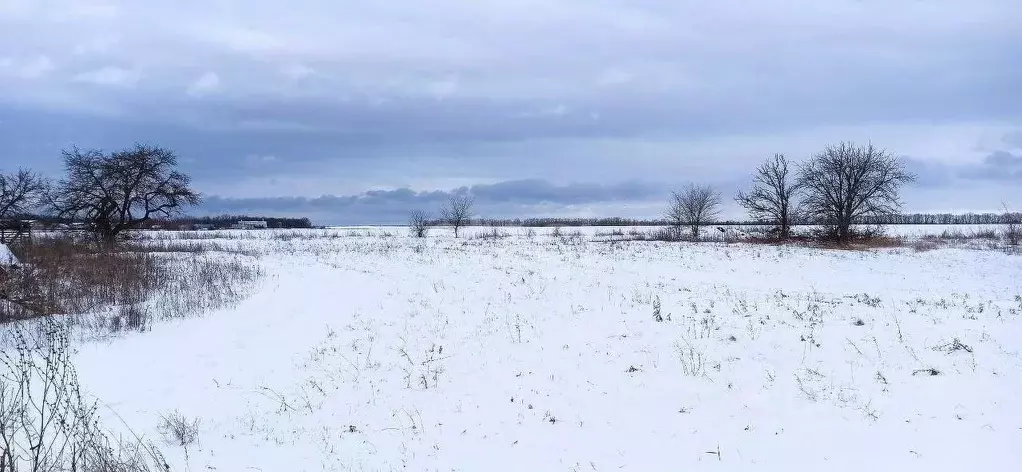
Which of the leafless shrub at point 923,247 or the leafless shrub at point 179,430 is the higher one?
the leafless shrub at point 923,247

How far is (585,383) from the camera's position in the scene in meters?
8.73

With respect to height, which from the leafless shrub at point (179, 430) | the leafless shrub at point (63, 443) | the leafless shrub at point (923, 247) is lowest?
the leafless shrub at point (179, 430)

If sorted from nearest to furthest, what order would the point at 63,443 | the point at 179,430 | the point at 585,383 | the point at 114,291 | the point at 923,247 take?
the point at 63,443, the point at 179,430, the point at 585,383, the point at 114,291, the point at 923,247

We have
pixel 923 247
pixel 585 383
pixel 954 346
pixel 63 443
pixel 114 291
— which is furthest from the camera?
pixel 923 247

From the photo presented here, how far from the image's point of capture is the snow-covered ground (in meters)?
6.60

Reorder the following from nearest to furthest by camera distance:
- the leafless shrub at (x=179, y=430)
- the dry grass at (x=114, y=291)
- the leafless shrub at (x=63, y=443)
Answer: the leafless shrub at (x=63, y=443), the leafless shrub at (x=179, y=430), the dry grass at (x=114, y=291)

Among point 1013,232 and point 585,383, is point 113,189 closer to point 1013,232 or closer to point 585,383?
point 585,383

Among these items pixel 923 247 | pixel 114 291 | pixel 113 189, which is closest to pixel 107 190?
pixel 113 189

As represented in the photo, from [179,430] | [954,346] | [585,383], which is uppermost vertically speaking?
[954,346]

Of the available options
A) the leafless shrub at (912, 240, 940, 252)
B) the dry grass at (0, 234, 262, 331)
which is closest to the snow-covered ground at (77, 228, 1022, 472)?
the dry grass at (0, 234, 262, 331)

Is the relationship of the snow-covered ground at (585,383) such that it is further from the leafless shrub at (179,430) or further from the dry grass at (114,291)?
the dry grass at (114,291)

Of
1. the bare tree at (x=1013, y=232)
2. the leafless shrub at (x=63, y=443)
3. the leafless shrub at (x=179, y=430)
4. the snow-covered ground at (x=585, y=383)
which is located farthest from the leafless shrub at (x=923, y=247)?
the leafless shrub at (x=63, y=443)

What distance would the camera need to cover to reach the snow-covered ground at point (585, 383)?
21.7ft

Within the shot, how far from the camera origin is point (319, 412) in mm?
8391
